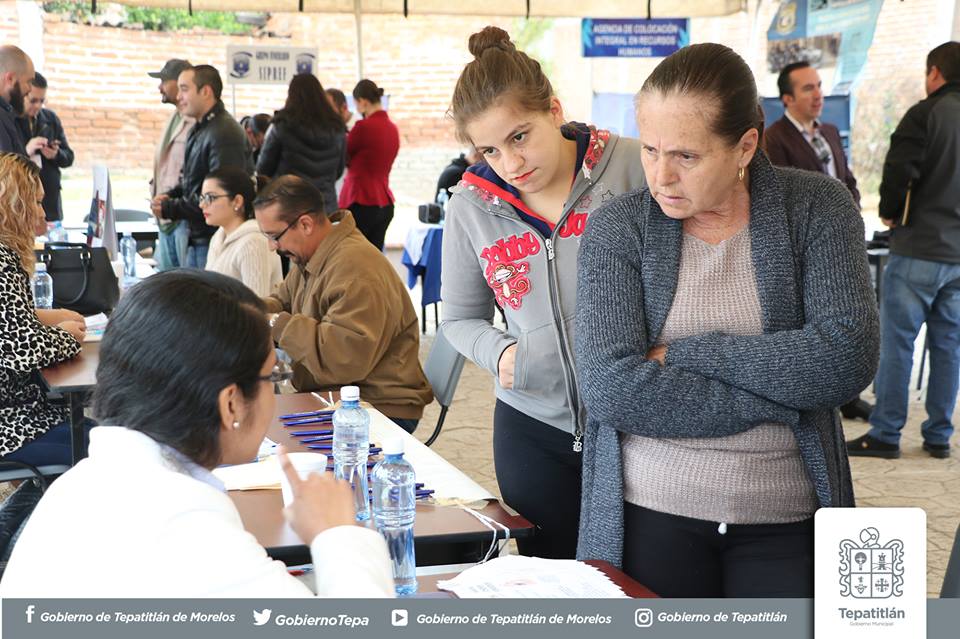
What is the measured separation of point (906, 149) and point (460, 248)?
9.89 feet

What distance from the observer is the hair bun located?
2.04 metres

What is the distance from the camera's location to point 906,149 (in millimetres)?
4457

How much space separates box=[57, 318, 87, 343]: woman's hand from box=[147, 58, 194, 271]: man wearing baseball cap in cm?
205

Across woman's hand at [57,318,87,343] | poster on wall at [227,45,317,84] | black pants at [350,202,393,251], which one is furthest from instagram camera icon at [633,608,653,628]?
poster on wall at [227,45,317,84]

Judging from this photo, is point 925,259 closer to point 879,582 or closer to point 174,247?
point 879,582

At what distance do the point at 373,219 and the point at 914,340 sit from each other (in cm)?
422

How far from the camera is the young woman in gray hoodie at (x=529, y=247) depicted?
200 centimetres

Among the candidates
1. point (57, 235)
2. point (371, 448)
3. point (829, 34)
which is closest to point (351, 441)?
point (371, 448)

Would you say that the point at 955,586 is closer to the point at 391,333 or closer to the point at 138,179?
the point at 391,333

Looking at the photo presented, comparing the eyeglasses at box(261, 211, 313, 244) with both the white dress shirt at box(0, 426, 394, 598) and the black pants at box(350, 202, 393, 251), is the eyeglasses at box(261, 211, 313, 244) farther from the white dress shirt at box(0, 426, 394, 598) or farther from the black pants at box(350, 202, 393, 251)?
the black pants at box(350, 202, 393, 251)

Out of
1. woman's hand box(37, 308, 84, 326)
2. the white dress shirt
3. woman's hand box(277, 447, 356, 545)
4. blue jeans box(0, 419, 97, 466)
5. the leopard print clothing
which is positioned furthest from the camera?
woman's hand box(37, 308, 84, 326)

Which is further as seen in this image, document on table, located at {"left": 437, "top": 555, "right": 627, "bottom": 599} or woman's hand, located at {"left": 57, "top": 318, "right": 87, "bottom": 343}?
woman's hand, located at {"left": 57, "top": 318, "right": 87, "bottom": 343}

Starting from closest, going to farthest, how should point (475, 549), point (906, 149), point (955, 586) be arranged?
point (955, 586) → point (475, 549) → point (906, 149)

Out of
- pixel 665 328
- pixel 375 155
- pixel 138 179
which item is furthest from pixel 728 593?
pixel 138 179
